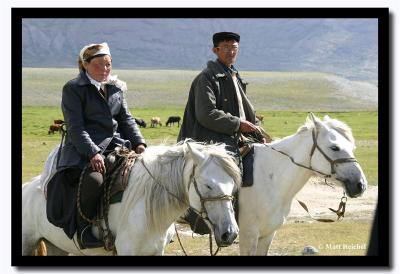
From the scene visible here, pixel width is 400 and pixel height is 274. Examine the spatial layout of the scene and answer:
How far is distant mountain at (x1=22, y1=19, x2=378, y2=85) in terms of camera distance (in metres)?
7.88

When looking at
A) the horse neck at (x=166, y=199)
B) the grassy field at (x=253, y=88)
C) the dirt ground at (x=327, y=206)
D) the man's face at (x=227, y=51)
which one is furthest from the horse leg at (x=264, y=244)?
the dirt ground at (x=327, y=206)

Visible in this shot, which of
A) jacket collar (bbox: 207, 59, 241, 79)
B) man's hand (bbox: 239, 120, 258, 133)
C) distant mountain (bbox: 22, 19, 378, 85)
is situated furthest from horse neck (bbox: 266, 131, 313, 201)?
distant mountain (bbox: 22, 19, 378, 85)

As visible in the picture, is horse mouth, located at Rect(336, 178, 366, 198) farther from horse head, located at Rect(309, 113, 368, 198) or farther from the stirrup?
the stirrup

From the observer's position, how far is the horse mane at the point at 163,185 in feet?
21.6

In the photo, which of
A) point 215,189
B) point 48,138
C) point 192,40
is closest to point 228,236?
point 215,189

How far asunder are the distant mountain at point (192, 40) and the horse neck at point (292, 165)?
1089 millimetres

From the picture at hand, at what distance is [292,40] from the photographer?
10.3 metres

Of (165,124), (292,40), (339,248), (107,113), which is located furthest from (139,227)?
(165,124)

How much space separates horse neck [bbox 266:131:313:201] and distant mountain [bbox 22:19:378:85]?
1089 millimetres

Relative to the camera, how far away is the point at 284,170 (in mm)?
7883

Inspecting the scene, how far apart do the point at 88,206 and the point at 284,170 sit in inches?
84.6

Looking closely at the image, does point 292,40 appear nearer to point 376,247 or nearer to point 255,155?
point 255,155

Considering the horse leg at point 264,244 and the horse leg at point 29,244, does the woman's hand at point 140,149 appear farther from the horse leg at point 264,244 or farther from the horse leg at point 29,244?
the horse leg at point 264,244

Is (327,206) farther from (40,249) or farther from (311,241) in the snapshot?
(40,249)
